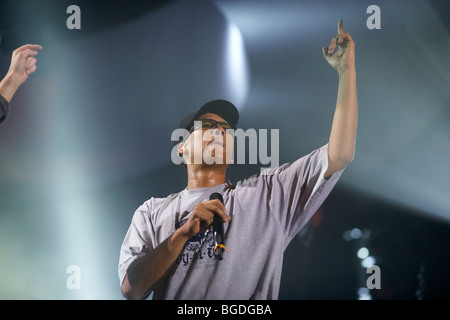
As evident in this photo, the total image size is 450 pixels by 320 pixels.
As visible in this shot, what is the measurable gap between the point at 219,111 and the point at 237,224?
2.30 feet

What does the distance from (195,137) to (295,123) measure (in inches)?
24.8

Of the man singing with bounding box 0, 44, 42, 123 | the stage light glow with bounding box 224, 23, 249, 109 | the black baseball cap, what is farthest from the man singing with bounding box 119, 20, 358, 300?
the man singing with bounding box 0, 44, 42, 123

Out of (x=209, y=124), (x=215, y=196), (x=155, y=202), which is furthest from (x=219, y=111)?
(x=155, y=202)

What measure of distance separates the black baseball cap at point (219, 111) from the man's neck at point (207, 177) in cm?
28

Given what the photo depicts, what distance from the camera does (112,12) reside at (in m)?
2.78

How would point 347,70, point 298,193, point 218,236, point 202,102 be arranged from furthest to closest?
point 202,102, point 298,193, point 347,70, point 218,236

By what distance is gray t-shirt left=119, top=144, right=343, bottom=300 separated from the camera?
2.19 m

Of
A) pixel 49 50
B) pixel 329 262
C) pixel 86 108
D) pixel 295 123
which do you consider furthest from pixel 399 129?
pixel 49 50

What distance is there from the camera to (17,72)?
2635 millimetres

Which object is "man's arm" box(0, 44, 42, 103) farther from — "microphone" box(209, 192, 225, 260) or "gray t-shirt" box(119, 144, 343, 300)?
"microphone" box(209, 192, 225, 260)

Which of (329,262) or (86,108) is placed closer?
(329,262)

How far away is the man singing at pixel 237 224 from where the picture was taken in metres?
2.14

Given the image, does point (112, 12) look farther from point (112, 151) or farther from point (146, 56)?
point (112, 151)

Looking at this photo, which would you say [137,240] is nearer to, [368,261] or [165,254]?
[165,254]
